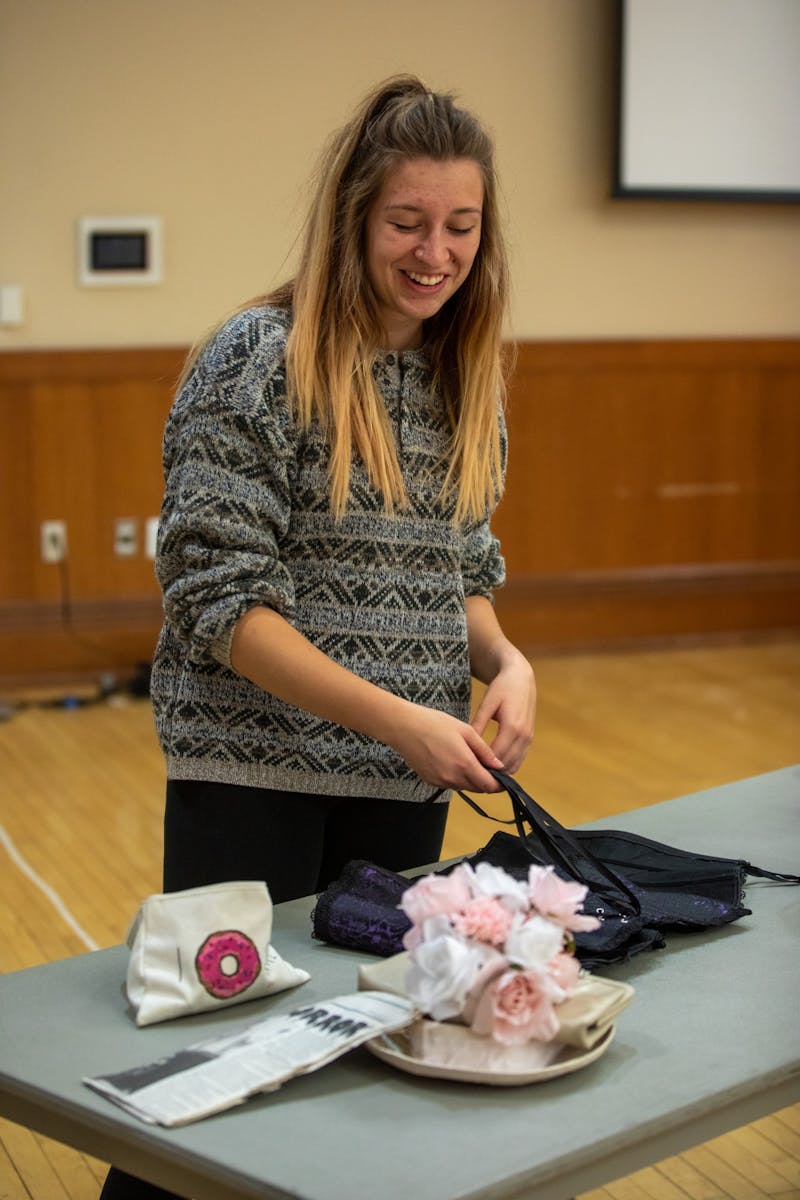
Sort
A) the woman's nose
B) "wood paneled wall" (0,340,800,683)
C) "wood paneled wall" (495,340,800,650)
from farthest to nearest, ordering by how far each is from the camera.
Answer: "wood paneled wall" (495,340,800,650) → "wood paneled wall" (0,340,800,683) → the woman's nose

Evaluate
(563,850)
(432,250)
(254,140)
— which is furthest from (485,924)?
(254,140)

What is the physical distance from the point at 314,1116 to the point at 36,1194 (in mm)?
1242

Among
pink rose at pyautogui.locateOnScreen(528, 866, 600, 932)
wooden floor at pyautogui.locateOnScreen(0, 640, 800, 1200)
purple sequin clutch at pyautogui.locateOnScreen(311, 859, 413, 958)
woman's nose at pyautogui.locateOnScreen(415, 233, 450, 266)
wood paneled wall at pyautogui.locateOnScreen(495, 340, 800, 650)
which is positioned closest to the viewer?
pink rose at pyautogui.locateOnScreen(528, 866, 600, 932)

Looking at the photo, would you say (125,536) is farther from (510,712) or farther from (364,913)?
(364,913)

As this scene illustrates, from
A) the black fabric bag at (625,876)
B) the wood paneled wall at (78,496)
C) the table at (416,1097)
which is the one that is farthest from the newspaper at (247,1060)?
the wood paneled wall at (78,496)

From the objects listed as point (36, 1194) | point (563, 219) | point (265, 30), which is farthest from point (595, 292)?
point (36, 1194)

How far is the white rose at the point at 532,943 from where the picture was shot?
120 centimetres

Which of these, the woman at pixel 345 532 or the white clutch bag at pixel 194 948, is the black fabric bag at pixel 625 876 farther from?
the white clutch bag at pixel 194 948

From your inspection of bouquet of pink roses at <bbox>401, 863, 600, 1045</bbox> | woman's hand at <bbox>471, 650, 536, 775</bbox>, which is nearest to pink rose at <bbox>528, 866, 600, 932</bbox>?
bouquet of pink roses at <bbox>401, 863, 600, 1045</bbox>

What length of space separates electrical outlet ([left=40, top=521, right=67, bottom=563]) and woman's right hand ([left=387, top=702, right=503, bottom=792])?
3.75 metres

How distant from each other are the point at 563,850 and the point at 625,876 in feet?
0.24

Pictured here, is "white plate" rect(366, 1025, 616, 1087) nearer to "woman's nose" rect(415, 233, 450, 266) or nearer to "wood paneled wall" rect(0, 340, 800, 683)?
"woman's nose" rect(415, 233, 450, 266)

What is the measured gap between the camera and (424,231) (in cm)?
162

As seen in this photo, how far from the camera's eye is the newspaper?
46.4 inches
